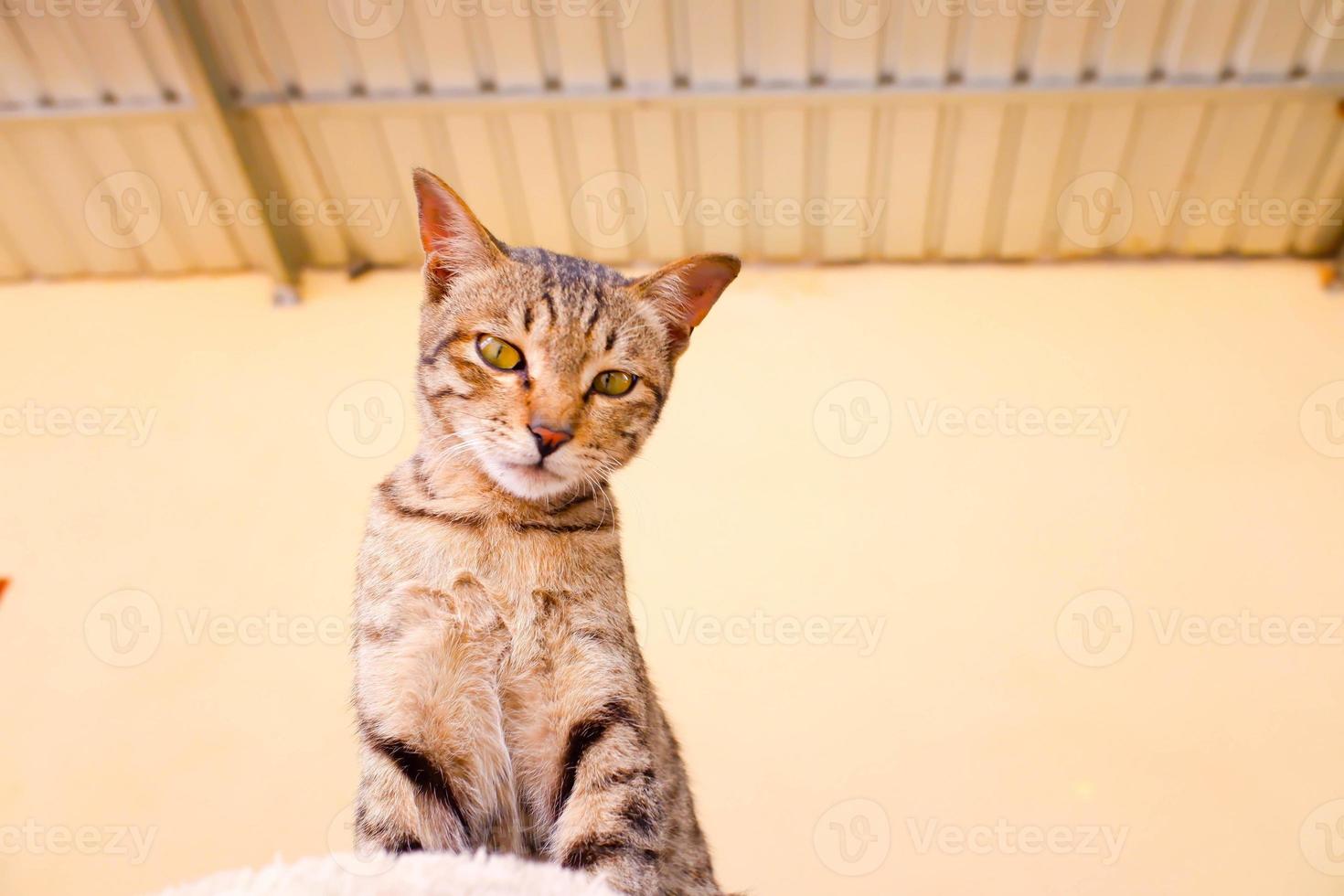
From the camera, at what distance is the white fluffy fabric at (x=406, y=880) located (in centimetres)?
95

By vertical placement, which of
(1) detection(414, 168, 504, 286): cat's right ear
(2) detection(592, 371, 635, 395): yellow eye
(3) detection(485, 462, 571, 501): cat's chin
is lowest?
(3) detection(485, 462, 571, 501): cat's chin

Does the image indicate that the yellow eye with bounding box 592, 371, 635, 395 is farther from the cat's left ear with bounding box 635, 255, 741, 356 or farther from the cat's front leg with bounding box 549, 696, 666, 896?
the cat's front leg with bounding box 549, 696, 666, 896

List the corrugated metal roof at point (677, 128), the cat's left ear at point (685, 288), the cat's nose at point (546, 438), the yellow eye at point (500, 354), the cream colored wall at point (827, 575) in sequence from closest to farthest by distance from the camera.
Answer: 1. the cat's nose at point (546, 438)
2. the yellow eye at point (500, 354)
3. the cat's left ear at point (685, 288)
4. the cream colored wall at point (827, 575)
5. the corrugated metal roof at point (677, 128)

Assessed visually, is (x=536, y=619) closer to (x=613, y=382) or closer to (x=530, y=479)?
(x=530, y=479)

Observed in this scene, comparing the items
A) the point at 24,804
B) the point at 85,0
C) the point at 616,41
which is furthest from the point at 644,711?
the point at 85,0

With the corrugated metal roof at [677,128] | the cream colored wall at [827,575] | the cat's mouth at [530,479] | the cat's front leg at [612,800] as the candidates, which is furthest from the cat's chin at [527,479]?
the corrugated metal roof at [677,128]

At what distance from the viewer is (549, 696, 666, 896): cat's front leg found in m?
1.19

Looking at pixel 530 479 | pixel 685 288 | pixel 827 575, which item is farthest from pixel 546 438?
pixel 827 575

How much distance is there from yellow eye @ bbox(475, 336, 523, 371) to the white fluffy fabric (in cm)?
70

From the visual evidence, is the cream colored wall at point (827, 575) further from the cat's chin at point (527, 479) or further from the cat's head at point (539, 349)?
the cat's chin at point (527, 479)

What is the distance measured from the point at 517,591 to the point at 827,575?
6.12 ft

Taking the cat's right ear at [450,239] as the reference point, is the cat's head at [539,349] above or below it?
below

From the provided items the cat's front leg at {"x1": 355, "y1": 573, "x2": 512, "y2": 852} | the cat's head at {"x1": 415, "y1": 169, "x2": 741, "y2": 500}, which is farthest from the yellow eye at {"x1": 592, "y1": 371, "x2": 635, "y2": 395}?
the cat's front leg at {"x1": 355, "y1": 573, "x2": 512, "y2": 852}

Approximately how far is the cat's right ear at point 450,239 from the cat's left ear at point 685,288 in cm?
26
